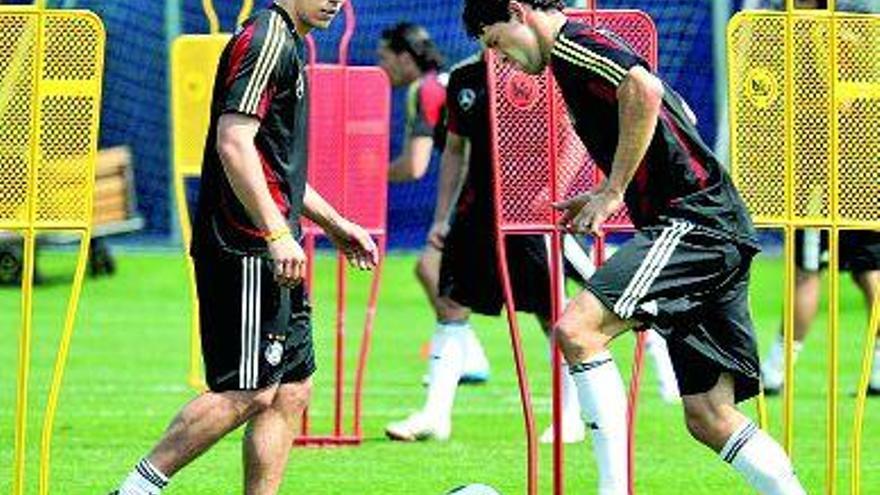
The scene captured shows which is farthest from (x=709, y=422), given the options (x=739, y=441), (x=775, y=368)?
(x=775, y=368)

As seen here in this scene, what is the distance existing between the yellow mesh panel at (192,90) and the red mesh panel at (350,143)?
51 centimetres

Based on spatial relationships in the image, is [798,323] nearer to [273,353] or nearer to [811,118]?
[811,118]

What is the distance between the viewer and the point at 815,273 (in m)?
14.7

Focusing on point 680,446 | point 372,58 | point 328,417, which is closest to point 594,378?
point 680,446

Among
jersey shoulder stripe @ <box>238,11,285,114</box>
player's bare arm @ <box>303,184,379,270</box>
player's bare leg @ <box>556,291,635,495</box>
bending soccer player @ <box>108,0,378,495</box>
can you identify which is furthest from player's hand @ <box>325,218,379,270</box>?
player's bare leg @ <box>556,291,635,495</box>

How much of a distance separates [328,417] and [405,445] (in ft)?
4.30

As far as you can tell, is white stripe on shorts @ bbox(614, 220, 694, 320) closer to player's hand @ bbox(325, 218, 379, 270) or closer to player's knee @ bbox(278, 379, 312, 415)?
player's hand @ bbox(325, 218, 379, 270)

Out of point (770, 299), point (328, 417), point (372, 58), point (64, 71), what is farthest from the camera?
point (770, 299)

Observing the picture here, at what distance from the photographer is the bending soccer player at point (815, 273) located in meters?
14.4

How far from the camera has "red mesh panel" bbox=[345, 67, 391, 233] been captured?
465 inches

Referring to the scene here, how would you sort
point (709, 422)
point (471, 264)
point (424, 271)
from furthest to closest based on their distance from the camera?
point (424, 271)
point (471, 264)
point (709, 422)

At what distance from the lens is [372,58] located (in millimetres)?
19625

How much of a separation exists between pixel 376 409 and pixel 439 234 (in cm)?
101

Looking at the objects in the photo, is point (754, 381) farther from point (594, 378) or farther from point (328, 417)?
point (328, 417)
